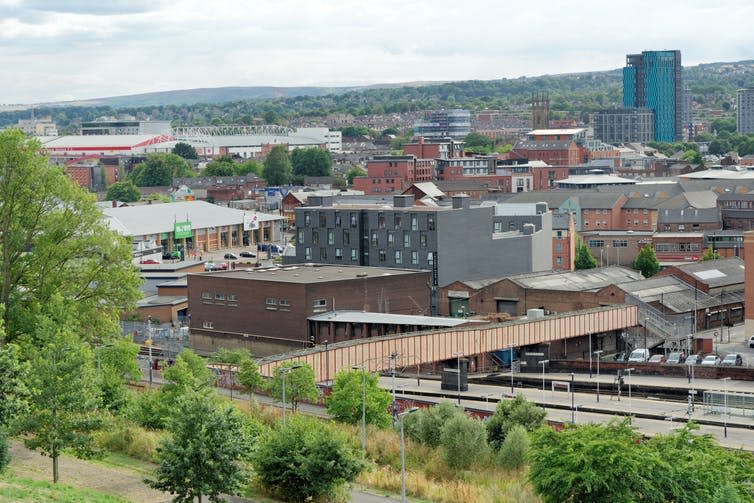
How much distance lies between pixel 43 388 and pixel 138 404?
778cm

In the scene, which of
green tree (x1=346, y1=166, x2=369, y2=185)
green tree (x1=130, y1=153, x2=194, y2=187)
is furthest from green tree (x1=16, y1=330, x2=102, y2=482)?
green tree (x1=130, y1=153, x2=194, y2=187)

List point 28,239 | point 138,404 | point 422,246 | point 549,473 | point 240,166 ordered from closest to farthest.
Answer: point 549,473 < point 138,404 < point 28,239 < point 422,246 < point 240,166

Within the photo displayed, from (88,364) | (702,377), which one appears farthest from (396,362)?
(88,364)

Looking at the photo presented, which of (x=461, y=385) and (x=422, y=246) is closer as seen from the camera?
(x=461, y=385)

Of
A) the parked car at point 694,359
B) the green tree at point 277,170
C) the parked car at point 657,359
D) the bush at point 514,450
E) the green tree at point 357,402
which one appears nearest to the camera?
the bush at point 514,450

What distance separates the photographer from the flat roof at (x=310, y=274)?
212 feet

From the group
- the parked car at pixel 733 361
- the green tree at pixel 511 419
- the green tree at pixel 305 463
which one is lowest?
the parked car at pixel 733 361

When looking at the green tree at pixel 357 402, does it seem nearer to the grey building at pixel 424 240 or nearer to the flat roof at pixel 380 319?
the flat roof at pixel 380 319

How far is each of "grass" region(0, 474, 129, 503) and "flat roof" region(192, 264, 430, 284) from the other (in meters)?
33.1

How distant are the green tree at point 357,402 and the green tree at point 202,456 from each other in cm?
1086

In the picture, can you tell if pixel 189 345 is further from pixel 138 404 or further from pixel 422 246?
pixel 138 404

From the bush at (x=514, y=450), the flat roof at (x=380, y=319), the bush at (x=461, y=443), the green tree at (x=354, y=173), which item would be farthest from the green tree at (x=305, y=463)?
the green tree at (x=354, y=173)

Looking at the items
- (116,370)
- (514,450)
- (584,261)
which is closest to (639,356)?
(514,450)

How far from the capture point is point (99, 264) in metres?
44.0
